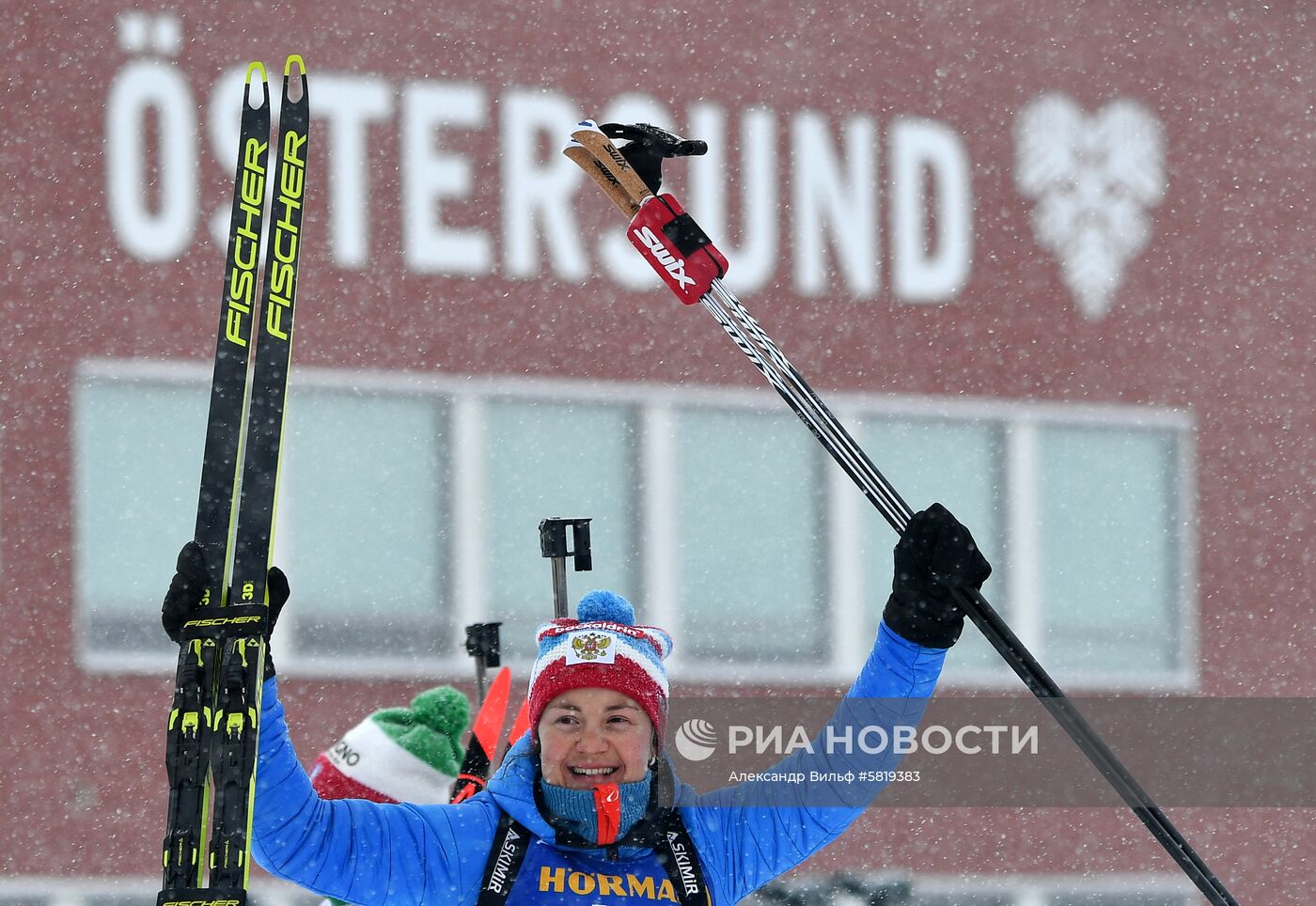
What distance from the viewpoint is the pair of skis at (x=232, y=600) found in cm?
331

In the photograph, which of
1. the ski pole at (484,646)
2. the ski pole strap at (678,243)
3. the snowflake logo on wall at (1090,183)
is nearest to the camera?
the ski pole strap at (678,243)

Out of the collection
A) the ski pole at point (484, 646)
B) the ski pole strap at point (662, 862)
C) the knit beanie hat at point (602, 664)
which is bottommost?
the ski pole strap at point (662, 862)

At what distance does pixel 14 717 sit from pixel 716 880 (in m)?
7.42

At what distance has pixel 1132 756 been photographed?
41.3 ft

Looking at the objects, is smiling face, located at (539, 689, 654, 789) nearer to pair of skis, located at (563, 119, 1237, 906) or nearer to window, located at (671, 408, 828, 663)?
pair of skis, located at (563, 119, 1237, 906)

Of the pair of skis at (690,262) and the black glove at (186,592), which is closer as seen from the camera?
the black glove at (186,592)

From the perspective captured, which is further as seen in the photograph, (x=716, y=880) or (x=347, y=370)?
(x=347, y=370)

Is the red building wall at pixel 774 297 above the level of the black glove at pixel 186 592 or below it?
above

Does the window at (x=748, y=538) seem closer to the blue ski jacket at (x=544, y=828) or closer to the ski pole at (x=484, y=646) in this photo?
the ski pole at (x=484, y=646)

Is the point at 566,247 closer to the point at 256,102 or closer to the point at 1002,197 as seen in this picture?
the point at 1002,197

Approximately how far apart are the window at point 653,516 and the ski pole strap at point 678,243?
622cm

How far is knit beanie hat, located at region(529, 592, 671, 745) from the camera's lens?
147 inches

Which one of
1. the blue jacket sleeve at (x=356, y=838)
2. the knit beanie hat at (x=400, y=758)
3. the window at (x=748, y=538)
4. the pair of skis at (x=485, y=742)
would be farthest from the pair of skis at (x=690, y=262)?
the window at (x=748, y=538)

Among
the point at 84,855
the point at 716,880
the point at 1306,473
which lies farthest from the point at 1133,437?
the point at 716,880
